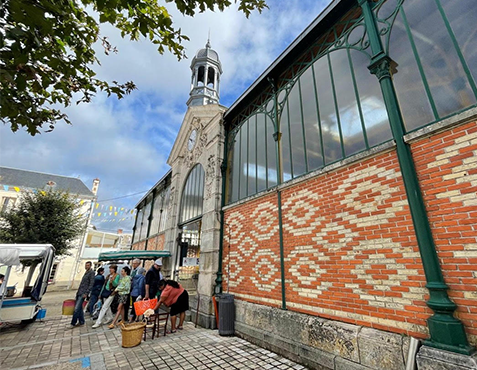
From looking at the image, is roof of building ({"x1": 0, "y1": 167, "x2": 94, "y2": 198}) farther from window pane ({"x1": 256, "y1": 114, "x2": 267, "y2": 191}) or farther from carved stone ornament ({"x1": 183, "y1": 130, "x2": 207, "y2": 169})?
window pane ({"x1": 256, "y1": 114, "x2": 267, "y2": 191})

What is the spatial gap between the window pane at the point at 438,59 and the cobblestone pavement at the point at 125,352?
496 cm

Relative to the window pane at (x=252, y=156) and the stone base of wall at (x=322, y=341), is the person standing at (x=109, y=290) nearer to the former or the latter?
the stone base of wall at (x=322, y=341)

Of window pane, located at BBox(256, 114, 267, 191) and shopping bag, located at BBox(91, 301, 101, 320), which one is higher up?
window pane, located at BBox(256, 114, 267, 191)

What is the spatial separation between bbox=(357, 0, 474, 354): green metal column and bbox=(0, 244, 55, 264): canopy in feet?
31.5

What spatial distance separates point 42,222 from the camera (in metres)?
14.5

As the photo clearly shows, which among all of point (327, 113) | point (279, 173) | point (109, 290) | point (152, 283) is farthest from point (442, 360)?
point (109, 290)

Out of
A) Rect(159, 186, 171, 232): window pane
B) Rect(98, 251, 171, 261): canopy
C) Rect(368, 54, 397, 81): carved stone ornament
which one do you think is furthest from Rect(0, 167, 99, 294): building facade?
Rect(368, 54, 397, 81): carved stone ornament

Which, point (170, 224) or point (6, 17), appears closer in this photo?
point (6, 17)

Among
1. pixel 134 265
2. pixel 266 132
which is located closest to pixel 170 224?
pixel 134 265

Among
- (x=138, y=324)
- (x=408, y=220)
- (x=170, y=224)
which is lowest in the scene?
(x=138, y=324)

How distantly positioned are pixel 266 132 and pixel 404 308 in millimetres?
5247

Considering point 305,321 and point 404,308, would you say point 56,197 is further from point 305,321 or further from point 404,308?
point 404,308

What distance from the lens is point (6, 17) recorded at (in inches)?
88.4

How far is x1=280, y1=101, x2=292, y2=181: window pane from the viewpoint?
5.77 m
